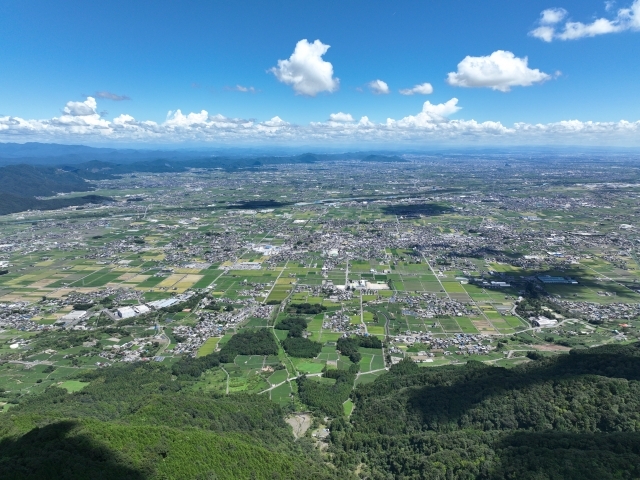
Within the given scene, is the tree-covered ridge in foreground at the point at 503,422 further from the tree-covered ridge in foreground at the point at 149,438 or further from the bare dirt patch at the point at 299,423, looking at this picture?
the tree-covered ridge in foreground at the point at 149,438

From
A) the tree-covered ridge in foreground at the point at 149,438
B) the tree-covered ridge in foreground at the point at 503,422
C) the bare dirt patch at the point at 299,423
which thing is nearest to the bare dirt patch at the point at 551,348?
the tree-covered ridge in foreground at the point at 503,422

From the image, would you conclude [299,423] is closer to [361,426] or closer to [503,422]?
[361,426]

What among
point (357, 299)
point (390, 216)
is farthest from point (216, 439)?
point (390, 216)

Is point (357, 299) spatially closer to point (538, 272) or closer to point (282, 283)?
point (282, 283)

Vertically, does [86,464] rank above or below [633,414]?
above

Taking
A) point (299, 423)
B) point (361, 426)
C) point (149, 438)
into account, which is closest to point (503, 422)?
point (361, 426)

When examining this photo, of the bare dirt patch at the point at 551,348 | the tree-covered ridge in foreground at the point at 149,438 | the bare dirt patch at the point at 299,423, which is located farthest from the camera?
the bare dirt patch at the point at 551,348
